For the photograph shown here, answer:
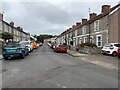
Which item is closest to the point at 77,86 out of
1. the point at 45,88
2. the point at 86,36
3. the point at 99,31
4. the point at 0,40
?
the point at 45,88

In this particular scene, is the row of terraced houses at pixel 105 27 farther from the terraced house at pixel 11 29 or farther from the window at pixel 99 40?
the terraced house at pixel 11 29

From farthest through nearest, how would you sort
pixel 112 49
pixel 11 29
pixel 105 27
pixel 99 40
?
pixel 11 29
pixel 99 40
pixel 105 27
pixel 112 49

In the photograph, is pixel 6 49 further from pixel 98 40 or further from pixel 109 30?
pixel 98 40

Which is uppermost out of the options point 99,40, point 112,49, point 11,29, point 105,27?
point 11,29

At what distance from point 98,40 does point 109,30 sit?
15.3ft

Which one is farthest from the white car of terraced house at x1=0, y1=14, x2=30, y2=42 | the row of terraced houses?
terraced house at x1=0, y1=14, x2=30, y2=42

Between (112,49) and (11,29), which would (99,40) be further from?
(11,29)

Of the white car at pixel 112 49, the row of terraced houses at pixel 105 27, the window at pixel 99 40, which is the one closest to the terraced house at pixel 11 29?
the row of terraced houses at pixel 105 27

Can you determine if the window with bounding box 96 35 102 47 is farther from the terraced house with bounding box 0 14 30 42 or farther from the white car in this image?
the terraced house with bounding box 0 14 30 42

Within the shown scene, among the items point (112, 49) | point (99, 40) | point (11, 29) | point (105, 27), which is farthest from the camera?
point (11, 29)

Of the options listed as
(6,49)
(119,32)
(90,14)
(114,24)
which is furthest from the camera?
(90,14)

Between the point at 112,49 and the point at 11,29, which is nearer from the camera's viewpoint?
the point at 112,49

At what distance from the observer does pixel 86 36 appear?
129 feet

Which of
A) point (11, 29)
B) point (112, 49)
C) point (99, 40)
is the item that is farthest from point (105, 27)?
point (11, 29)
